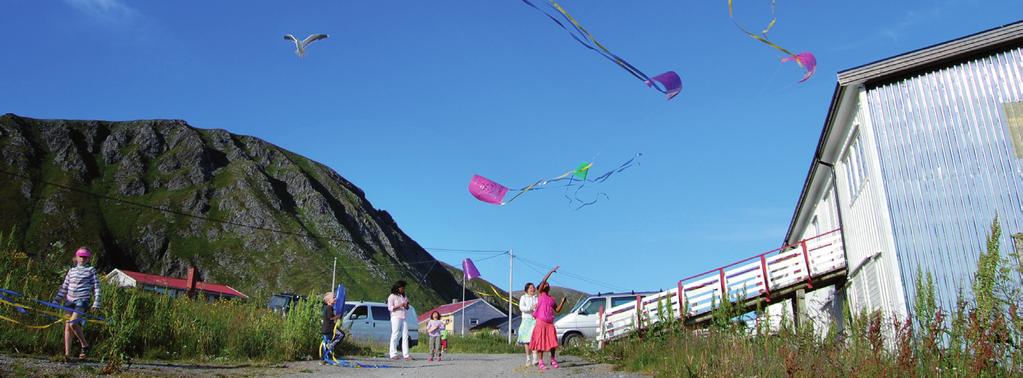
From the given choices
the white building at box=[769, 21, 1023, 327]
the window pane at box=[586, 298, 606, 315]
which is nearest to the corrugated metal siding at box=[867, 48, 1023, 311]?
the white building at box=[769, 21, 1023, 327]

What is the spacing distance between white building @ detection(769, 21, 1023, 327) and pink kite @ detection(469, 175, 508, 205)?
16.8ft

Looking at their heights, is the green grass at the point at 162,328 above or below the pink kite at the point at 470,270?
below

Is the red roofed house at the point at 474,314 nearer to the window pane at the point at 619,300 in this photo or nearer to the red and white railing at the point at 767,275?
the window pane at the point at 619,300

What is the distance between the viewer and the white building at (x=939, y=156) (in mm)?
9391

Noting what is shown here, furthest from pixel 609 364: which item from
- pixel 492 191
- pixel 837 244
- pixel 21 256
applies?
pixel 21 256

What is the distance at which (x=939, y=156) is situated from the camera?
9859 mm

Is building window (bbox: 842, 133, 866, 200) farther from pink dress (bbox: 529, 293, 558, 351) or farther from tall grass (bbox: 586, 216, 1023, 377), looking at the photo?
pink dress (bbox: 529, 293, 558, 351)

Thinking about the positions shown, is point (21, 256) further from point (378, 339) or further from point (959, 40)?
point (959, 40)

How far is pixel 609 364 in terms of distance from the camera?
10.3 metres

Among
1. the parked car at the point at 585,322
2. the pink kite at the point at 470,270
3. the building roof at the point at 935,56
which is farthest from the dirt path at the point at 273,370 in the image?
the pink kite at the point at 470,270

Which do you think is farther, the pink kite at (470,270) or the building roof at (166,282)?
the pink kite at (470,270)

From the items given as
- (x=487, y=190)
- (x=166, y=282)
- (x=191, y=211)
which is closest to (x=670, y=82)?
(x=487, y=190)

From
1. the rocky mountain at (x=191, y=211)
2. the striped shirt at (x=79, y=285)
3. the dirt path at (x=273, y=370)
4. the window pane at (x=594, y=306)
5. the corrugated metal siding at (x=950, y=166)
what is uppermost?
the rocky mountain at (x=191, y=211)

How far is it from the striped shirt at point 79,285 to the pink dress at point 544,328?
18.9 feet
